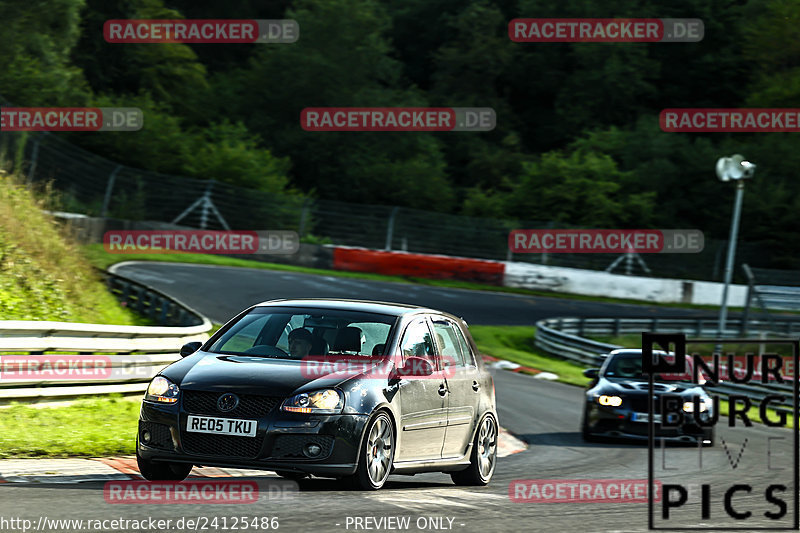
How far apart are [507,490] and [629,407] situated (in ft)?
21.0

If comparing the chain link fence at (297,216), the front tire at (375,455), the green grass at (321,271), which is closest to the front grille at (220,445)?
the front tire at (375,455)

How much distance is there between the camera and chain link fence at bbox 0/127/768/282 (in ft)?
119

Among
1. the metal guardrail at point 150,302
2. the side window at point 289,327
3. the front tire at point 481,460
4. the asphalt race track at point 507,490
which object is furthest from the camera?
the metal guardrail at point 150,302

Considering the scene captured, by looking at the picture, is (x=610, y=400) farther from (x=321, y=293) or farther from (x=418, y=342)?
(x=321, y=293)

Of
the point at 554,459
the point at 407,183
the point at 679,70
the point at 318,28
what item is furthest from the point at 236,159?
the point at 554,459

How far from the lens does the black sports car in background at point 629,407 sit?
619 inches

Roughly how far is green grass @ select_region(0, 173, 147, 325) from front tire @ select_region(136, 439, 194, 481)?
6936 mm

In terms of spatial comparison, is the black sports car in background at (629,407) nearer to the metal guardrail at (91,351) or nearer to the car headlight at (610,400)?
the car headlight at (610,400)

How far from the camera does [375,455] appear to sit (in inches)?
324

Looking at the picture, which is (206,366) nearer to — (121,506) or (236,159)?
(121,506)

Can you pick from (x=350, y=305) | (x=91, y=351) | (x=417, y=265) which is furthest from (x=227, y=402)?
(x=417, y=265)

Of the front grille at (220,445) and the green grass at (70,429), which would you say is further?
the green grass at (70,429)

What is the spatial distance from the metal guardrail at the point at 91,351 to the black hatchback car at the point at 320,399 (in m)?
3.04

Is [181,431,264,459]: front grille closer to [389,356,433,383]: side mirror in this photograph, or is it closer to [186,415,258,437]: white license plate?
[186,415,258,437]: white license plate
